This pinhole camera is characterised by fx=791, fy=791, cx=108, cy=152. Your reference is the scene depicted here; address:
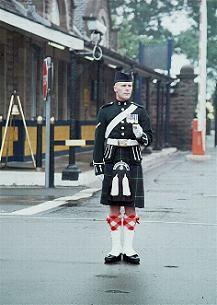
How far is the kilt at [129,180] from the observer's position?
25.1 feet

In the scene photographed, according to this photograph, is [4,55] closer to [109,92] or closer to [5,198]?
[5,198]

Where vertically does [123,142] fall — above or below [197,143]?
above

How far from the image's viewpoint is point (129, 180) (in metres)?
7.65

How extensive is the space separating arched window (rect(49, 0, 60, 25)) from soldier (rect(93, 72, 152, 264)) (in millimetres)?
18102

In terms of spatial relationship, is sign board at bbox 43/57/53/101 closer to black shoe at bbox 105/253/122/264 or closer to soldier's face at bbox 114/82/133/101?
soldier's face at bbox 114/82/133/101

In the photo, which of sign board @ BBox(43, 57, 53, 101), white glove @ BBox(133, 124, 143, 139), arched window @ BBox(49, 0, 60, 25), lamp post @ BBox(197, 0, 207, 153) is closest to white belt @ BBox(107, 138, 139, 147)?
white glove @ BBox(133, 124, 143, 139)

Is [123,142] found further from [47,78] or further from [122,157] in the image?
[47,78]

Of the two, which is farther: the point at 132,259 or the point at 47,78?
the point at 47,78

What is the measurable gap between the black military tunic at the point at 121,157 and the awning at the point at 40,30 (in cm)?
822

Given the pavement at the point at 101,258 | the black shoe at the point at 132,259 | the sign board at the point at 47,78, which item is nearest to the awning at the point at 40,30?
the sign board at the point at 47,78

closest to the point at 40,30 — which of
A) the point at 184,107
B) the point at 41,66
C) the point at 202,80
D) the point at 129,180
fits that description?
the point at 41,66

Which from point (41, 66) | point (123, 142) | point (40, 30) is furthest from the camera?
point (41, 66)

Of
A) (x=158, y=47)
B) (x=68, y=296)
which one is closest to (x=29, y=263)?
(x=68, y=296)

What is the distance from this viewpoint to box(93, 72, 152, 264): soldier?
761 centimetres
